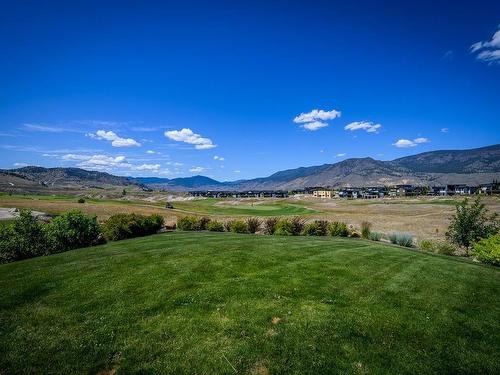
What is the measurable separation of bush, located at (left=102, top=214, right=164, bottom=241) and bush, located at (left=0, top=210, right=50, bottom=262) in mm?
5646

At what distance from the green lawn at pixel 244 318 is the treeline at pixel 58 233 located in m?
7.00

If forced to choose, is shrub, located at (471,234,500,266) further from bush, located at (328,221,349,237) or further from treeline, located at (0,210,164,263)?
treeline, located at (0,210,164,263)

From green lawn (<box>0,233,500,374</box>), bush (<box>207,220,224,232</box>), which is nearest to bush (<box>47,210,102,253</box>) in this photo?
green lawn (<box>0,233,500,374</box>)

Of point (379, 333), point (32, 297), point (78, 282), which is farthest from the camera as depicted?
point (78, 282)

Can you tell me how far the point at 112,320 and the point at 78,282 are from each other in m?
4.11

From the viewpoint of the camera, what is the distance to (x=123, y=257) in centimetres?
1747

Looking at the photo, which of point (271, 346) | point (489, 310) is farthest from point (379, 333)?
point (489, 310)

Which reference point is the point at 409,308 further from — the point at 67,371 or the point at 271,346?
the point at 67,371

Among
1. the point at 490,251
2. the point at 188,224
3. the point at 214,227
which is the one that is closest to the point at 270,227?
the point at 214,227

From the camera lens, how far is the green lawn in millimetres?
8562

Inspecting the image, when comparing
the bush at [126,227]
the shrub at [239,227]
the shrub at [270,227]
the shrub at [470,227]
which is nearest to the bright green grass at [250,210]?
the shrub at [270,227]

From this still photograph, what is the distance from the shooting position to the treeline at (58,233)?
22531 mm

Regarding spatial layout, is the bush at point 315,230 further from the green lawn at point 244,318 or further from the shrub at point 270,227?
the green lawn at point 244,318

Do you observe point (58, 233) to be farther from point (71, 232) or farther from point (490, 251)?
point (490, 251)
